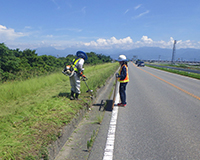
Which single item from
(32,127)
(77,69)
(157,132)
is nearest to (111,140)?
(157,132)

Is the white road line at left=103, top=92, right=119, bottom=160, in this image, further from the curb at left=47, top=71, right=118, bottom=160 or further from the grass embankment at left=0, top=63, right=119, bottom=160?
the grass embankment at left=0, top=63, right=119, bottom=160

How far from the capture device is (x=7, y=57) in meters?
18.6

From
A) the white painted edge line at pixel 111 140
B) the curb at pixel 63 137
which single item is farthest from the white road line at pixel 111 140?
the curb at pixel 63 137

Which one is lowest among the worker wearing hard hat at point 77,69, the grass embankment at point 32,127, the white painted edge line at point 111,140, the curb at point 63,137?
the white painted edge line at point 111,140

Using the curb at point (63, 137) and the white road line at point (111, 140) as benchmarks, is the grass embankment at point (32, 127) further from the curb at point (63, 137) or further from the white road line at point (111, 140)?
the white road line at point (111, 140)

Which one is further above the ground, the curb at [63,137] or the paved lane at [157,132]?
the curb at [63,137]

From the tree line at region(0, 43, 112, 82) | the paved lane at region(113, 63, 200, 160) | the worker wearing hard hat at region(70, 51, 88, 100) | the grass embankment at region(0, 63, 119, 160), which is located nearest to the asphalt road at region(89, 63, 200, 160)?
the paved lane at region(113, 63, 200, 160)

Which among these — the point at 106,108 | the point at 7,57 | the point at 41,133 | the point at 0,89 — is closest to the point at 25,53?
the point at 7,57

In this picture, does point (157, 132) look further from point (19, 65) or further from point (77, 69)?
point (19, 65)

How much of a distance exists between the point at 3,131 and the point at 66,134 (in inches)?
48.7

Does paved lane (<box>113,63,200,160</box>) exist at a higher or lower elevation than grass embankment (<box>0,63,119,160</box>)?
lower

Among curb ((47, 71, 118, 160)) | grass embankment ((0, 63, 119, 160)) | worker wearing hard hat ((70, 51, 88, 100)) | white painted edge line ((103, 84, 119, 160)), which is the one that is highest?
worker wearing hard hat ((70, 51, 88, 100))

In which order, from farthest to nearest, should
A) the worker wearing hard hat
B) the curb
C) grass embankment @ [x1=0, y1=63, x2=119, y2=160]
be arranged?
the worker wearing hard hat, the curb, grass embankment @ [x1=0, y1=63, x2=119, y2=160]

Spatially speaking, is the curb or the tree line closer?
the curb
